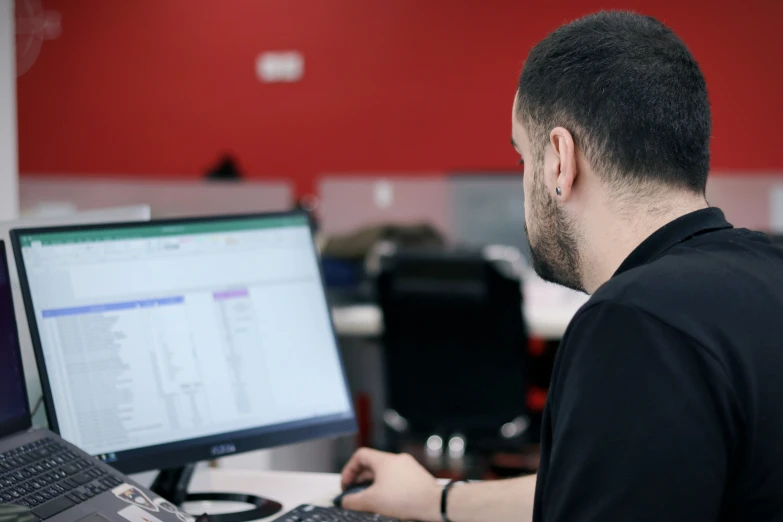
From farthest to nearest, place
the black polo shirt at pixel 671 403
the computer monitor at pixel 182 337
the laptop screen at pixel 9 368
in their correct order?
the computer monitor at pixel 182 337 → the laptop screen at pixel 9 368 → the black polo shirt at pixel 671 403

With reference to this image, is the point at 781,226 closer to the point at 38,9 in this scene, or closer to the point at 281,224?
the point at 281,224

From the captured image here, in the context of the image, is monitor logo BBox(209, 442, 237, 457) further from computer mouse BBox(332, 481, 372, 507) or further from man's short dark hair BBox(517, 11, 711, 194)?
man's short dark hair BBox(517, 11, 711, 194)

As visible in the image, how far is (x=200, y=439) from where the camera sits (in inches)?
50.5

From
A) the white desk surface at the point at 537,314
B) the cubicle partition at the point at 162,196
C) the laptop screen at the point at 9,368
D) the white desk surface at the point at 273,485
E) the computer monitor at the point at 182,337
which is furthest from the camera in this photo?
the cubicle partition at the point at 162,196

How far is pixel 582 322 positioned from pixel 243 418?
0.68 m

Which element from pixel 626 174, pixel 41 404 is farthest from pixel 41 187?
pixel 626 174

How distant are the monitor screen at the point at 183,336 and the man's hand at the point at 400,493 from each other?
4.8 inches

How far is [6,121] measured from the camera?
1779mm

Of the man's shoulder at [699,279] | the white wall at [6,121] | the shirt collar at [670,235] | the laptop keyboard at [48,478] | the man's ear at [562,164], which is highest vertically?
the white wall at [6,121]

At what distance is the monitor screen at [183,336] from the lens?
3.99ft

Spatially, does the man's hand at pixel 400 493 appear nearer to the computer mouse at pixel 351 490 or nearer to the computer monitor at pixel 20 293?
the computer mouse at pixel 351 490

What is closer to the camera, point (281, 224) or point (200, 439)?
point (200, 439)

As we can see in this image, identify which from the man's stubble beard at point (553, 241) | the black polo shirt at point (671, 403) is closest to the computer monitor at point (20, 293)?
the man's stubble beard at point (553, 241)

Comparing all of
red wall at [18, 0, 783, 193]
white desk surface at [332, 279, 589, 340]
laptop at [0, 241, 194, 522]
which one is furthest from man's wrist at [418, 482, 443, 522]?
red wall at [18, 0, 783, 193]
